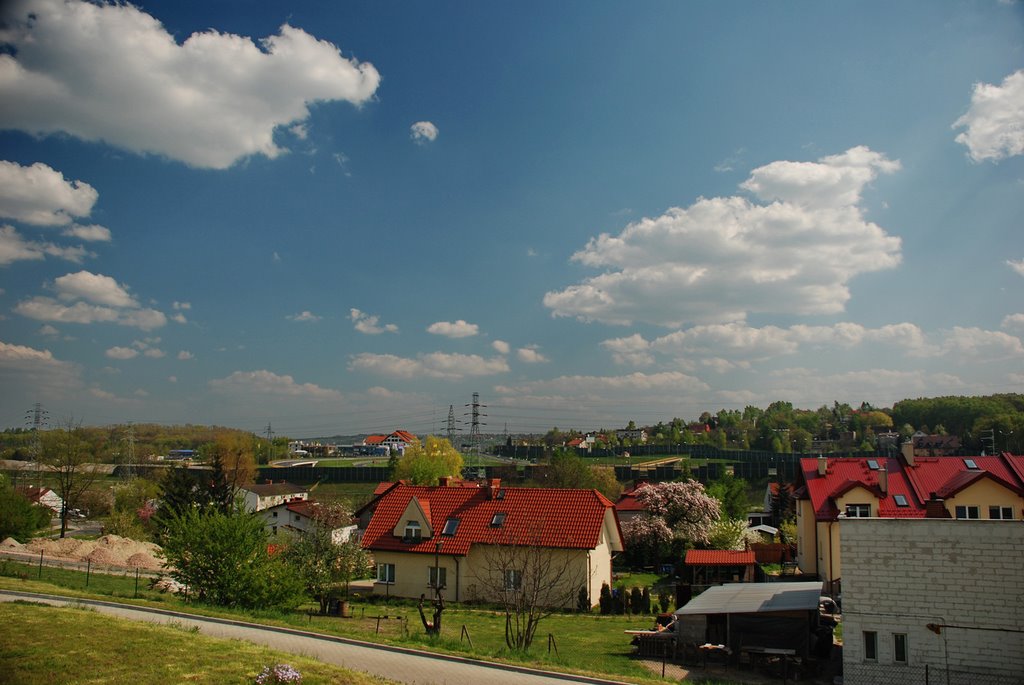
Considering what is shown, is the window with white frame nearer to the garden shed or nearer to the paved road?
the garden shed

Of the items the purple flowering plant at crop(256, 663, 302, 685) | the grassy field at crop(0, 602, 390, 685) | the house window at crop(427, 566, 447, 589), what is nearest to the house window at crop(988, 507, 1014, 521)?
the house window at crop(427, 566, 447, 589)

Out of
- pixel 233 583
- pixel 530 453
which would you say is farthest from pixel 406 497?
pixel 530 453

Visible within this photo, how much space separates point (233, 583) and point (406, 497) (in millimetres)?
16223

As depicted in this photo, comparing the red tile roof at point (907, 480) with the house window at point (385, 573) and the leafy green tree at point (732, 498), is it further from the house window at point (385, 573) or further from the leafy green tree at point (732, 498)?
the house window at point (385, 573)

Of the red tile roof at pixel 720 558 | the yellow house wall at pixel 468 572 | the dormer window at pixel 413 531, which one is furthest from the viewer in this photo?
the red tile roof at pixel 720 558

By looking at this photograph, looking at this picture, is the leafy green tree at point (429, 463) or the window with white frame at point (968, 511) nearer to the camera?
the window with white frame at point (968, 511)

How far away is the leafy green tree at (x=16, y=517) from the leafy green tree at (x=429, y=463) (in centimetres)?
3767

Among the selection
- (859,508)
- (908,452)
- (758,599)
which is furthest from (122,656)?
(908,452)

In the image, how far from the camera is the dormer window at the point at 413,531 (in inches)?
1484

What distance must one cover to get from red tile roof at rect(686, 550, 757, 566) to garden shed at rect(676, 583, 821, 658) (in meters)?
14.4

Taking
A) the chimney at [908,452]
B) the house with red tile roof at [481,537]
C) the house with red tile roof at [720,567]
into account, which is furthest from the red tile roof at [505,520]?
the chimney at [908,452]

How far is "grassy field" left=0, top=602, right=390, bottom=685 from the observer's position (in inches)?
508

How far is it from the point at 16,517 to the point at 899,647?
53.5m

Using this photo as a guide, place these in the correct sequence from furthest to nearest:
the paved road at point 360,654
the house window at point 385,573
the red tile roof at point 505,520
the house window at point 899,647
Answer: the house window at point 385,573, the red tile roof at point 505,520, the house window at point 899,647, the paved road at point 360,654
